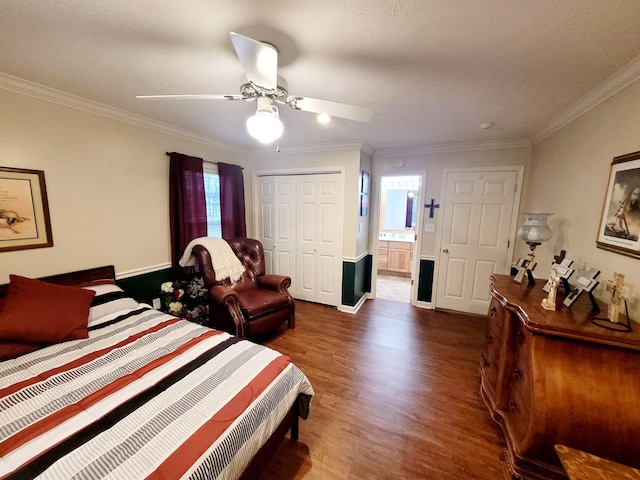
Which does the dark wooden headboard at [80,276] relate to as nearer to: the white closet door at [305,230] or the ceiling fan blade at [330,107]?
the white closet door at [305,230]

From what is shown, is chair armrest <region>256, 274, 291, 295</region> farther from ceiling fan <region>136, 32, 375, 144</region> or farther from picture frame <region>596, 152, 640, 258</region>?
picture frame <region>596, 152, 640, 258</region>

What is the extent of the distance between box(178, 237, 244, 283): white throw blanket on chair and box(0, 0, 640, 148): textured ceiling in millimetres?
1388

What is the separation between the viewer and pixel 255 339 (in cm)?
277

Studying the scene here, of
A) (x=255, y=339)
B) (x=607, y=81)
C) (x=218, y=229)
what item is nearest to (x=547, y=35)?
(x=607, y=81)

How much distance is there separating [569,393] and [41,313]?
298 centimetres

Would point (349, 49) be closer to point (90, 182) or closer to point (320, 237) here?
point (90, 182)

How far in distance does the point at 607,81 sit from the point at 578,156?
579mm

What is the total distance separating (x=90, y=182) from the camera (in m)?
2.16

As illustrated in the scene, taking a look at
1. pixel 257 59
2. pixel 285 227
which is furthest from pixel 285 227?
pixel 257 59

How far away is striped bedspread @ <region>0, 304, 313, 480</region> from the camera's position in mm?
871

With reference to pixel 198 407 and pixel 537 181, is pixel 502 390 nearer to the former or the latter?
pixel 198 407

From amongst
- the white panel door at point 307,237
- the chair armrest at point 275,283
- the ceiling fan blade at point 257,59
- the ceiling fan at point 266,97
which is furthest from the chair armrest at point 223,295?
the ceiling fan blade at point 257,59

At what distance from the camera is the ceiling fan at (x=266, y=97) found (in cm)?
107

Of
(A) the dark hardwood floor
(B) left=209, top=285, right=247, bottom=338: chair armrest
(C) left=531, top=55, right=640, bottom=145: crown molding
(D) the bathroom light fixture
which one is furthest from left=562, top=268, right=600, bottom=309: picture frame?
(B) left=209, top=285, right=247, bottom=338: chair armrest
